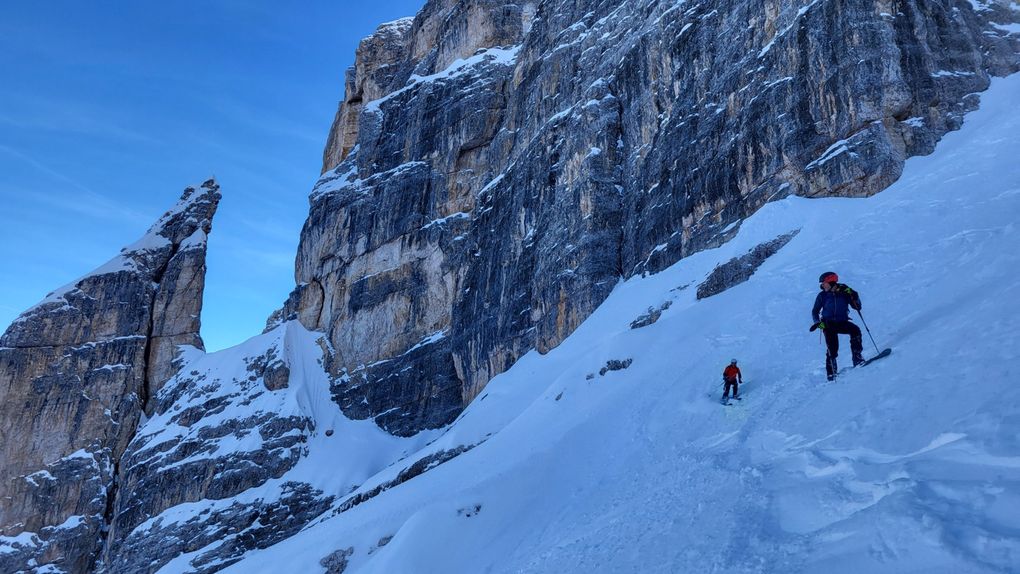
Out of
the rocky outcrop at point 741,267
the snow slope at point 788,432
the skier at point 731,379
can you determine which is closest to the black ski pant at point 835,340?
the snow slope at point 788,432

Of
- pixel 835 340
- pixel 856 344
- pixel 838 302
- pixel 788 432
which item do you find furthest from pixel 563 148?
pixel 788 432

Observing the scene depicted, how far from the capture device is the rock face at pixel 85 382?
63.6 meters

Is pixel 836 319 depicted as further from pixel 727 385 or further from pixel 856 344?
pixel 727 385

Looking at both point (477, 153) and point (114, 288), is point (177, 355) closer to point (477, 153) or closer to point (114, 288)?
point (114, 288)

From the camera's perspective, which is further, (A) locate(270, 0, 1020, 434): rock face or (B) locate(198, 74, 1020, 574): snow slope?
(A) locate(270, 0, 1020, 434): rock face

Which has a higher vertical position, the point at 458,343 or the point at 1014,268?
the point at 458,343

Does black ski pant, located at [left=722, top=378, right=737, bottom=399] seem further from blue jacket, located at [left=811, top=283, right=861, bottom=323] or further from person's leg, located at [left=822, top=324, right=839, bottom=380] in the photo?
blue jacket, located at [left=811, top=283, right=861, bottom=323]

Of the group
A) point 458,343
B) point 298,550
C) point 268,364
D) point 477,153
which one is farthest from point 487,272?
point 298,550

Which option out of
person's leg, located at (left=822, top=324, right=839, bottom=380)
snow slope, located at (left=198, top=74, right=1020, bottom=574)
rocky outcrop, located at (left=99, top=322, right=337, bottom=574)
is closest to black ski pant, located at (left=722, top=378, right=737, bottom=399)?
snow slope, located at (left=198, top=74, right=1020, bottom=574)

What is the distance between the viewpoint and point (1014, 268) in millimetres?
13727

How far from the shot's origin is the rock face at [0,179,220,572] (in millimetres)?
63594

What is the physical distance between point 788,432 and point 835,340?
251 cm

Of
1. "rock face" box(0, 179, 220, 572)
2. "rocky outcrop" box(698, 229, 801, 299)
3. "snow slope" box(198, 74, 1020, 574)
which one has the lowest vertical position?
"snow slope" box(198, 74, 1020, 574)

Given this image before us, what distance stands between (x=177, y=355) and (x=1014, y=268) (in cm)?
7469
